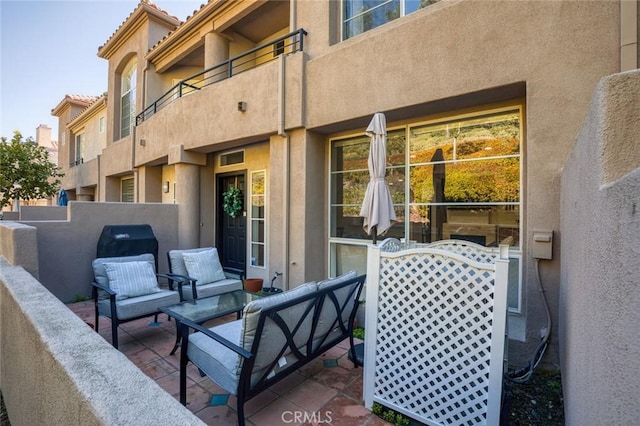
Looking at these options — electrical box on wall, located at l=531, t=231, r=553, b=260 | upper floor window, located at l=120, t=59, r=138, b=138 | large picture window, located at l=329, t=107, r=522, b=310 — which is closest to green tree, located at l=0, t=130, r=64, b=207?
upper floor window, located at l=120, t=59, r=138, b=138

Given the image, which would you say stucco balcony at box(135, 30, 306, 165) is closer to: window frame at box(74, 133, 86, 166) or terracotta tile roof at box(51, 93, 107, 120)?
window frame at box(74, 133, 86, 166)

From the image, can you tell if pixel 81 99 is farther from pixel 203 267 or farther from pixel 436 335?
pixel 436 335

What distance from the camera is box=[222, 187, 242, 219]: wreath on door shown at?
807 centimetres

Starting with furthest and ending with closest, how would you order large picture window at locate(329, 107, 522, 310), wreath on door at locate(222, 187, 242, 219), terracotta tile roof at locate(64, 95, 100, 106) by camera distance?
terracotta tile roof at locate(64, 95, 100, 106) < wreath on door at locate(222, 187, 242, 219) < large picture window at locate(329, 107, 522, 310)

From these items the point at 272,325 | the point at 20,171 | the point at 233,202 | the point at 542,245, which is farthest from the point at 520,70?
the point at 20,171

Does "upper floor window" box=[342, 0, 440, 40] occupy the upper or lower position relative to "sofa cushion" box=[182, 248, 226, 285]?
upper

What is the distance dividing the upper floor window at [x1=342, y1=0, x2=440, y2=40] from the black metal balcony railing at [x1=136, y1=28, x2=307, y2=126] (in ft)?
2.84

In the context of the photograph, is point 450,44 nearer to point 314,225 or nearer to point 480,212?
point 480,212

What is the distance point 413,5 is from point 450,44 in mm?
1255

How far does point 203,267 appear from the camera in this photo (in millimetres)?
5539

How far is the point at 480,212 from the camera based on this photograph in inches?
177

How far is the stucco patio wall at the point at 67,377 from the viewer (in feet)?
3.88

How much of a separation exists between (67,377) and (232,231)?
7237 mm

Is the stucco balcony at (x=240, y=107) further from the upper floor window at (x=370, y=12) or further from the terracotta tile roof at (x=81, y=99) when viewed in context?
the terracotta tile roof at (x=81, y=99)
